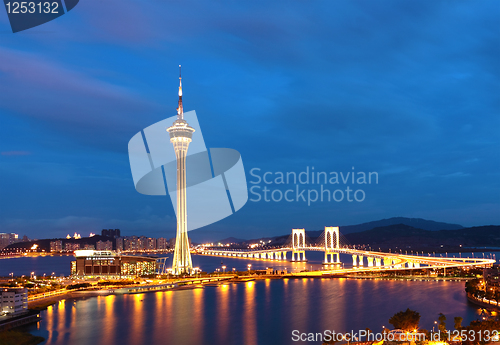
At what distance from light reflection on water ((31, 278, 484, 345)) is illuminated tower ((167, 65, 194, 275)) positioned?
3817mm

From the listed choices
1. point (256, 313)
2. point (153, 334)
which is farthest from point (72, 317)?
point (256, 313)

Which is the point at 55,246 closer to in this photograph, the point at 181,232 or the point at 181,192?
the point at 181,192

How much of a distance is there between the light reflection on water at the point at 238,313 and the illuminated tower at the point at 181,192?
382cm

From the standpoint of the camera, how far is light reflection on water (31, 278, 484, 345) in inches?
524

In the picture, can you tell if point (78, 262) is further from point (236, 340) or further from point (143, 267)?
point (236, 340)

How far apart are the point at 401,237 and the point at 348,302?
204ft

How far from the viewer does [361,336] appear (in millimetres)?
12047

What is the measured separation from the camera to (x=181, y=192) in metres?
27.8

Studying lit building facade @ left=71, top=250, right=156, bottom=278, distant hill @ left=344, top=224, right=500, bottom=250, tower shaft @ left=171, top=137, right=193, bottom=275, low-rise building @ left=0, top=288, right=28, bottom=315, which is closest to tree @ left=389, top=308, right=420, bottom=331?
low-rise building @ left=0, top=288, right=28, bottom=315

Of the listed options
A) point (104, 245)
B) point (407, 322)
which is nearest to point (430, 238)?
point (104, 245)

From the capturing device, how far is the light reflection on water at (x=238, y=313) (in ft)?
43.7

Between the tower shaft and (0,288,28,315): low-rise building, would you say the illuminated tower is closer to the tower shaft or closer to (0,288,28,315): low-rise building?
the tower shaft

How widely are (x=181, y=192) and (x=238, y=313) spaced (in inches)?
482

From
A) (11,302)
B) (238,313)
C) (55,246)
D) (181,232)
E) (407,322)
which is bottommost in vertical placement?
(238,313)
